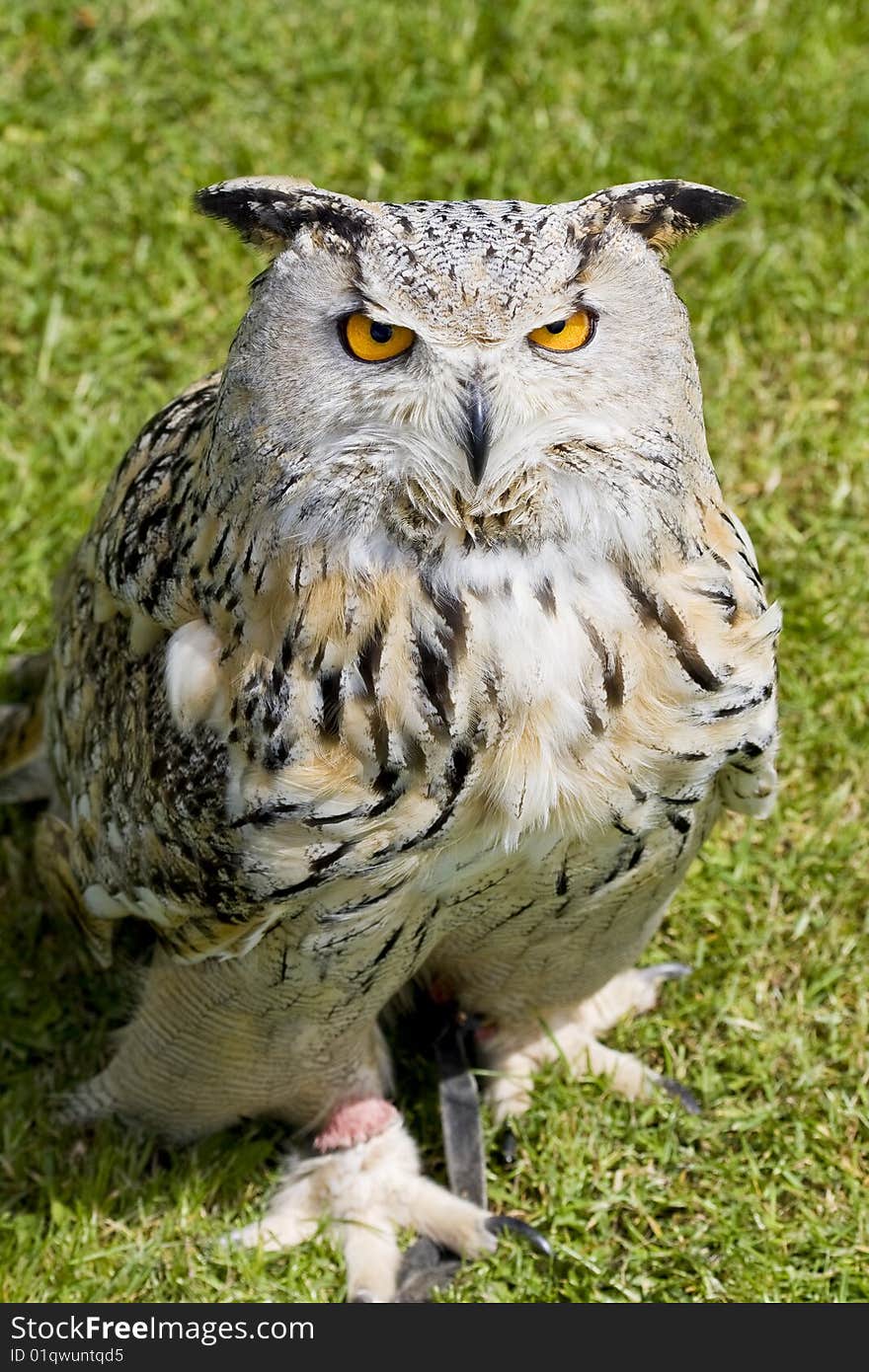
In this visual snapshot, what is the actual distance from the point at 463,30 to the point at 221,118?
701mm

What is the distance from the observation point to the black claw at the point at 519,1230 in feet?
9.89

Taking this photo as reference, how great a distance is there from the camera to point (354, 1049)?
9.28 feet

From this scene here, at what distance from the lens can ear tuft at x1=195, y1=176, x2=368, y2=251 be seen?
1.85 m

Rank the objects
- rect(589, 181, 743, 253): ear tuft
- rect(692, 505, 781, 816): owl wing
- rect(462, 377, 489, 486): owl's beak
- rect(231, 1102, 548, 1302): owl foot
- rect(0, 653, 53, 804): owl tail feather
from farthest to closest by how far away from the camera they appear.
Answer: rect(0, 653, 53, 804): owl tail feather
rect(231, 1102, 548, 1302): owl foot
rect(692, 505, 781, 816): owl wing
rect(589, 181, 743, 253): ear tuft
rect(462, 377, 489, 486): owl's beak

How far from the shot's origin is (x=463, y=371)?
5.87ft

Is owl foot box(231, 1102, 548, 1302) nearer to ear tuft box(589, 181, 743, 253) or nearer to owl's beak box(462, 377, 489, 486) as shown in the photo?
owl's beak box(462, 377, 489, 486)

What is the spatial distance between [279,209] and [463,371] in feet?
1.09

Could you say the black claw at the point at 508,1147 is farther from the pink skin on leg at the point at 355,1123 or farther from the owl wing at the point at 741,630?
the owl wing at the point at 741,630

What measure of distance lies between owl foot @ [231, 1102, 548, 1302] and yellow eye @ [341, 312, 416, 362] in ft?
5.81

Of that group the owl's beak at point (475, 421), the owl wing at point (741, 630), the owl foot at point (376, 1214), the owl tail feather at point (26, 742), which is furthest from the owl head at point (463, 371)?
the owl foot at point (376, 1214)

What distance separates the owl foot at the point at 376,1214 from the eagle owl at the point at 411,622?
1.63ft

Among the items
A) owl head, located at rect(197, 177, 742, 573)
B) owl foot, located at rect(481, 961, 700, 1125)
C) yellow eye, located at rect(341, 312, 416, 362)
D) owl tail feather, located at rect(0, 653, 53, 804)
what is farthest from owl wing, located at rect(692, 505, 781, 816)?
owl tail feather, located at rect(0, 653, 53, 804)

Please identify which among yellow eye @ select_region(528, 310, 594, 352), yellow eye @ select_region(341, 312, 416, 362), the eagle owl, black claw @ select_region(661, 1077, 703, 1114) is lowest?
black claw @ select_region(661, 1077, 703, 1114)

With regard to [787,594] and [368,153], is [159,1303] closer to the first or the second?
[787,594]
